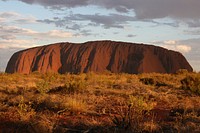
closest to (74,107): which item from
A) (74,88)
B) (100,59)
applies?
(74,88)

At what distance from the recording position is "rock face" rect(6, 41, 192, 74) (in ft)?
187

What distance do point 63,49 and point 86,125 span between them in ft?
187

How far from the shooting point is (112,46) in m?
61.4

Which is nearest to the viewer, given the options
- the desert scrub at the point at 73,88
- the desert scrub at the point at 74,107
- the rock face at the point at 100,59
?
the desert scrub at the point at 74,107

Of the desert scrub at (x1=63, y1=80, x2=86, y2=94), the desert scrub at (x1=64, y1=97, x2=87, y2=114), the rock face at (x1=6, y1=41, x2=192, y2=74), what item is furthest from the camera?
the rock face at (x1=6, y1=41, x2=192, y2=74)

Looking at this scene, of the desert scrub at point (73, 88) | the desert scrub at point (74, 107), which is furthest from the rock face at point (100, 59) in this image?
A: the desert scrub at point (74, 107)

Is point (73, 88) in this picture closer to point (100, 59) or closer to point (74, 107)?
point (74, 107)

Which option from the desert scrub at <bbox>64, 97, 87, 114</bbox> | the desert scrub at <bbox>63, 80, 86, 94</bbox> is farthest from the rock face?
the desert scrub at <bbox>64, 97, 87, 114</bbox>

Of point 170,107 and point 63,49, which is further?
point 63,49

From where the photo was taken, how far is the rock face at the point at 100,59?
57031 mm

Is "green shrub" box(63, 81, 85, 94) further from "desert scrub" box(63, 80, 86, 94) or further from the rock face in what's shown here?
the rock face

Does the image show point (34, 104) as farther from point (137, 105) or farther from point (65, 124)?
point (137, 105)

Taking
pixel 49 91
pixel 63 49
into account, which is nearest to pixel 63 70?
pixel 63 49

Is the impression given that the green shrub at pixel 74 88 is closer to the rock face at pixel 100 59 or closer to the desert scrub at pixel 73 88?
the desert scrub at pixel 73 88
